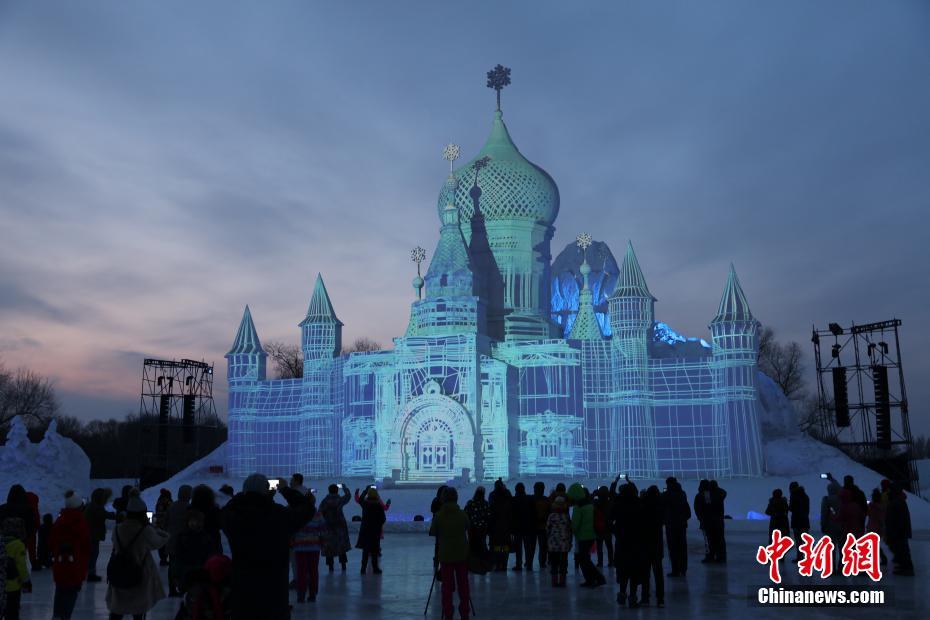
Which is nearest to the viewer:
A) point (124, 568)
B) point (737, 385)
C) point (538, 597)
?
point (124, 568)

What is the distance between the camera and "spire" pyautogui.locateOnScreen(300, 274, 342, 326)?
2098 inches

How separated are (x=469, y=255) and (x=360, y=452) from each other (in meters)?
11.2

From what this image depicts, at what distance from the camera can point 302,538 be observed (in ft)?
47.9

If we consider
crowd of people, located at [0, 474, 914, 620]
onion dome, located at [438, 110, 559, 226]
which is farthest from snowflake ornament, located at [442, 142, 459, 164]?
crowd of people, located at [0, 474, 914, 620]

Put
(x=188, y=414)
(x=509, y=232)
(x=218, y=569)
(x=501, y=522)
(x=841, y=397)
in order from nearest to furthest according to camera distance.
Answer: (x=218, y=569)
(x=501, y=522)
(x=841, y=397)
(x=509, y=232)
(x=188, y=414)

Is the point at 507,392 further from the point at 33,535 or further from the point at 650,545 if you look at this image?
the point at 650,545

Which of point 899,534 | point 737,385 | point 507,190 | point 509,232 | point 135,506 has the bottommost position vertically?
point 899,534

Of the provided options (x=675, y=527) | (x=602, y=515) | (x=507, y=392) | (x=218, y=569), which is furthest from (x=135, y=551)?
(x=507, y=392)

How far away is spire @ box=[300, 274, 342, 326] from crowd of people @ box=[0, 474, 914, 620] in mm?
32719

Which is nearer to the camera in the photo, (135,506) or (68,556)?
(135,506)

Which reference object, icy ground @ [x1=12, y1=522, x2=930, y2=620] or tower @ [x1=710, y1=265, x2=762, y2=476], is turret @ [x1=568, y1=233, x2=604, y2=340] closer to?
tower @ [x1=710, y1=265, x2=762, y2=476]

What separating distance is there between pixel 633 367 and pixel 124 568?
38.6 meters

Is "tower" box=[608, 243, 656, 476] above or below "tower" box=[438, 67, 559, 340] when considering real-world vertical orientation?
below

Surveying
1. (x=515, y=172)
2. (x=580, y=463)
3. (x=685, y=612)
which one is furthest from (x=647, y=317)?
(x=685, y=612)
